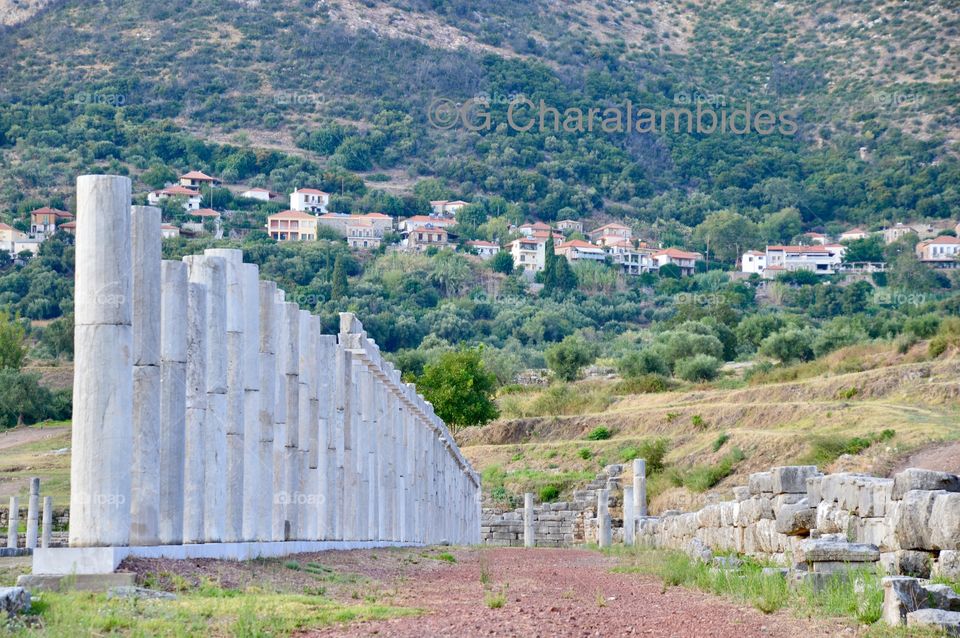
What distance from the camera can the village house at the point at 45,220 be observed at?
383ft

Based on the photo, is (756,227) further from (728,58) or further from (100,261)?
(100,261)

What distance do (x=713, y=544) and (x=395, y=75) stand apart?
486 ft

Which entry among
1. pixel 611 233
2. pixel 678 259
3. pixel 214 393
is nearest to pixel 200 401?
pixel 214 393

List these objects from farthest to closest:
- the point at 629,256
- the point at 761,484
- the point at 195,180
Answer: the point at 629,256 → the point at 195,180 → the point at 761,484

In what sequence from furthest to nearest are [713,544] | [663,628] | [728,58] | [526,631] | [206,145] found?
[728,58] → [206,145] → [713,544] → [663,628] → [526,631]

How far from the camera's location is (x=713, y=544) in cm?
2509

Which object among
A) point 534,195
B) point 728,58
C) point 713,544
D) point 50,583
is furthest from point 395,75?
point 50,583

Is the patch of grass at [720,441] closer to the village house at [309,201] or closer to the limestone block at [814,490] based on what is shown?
the limestone block at [814,490]

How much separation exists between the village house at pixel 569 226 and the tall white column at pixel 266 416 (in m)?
133

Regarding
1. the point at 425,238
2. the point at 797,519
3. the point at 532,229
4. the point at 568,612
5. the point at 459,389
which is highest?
the point at 532,229

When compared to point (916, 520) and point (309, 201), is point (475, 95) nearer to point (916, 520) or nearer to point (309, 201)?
point (309, 201)

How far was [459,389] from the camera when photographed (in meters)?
67.9

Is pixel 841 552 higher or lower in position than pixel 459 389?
lower

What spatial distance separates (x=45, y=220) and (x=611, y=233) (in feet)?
182
